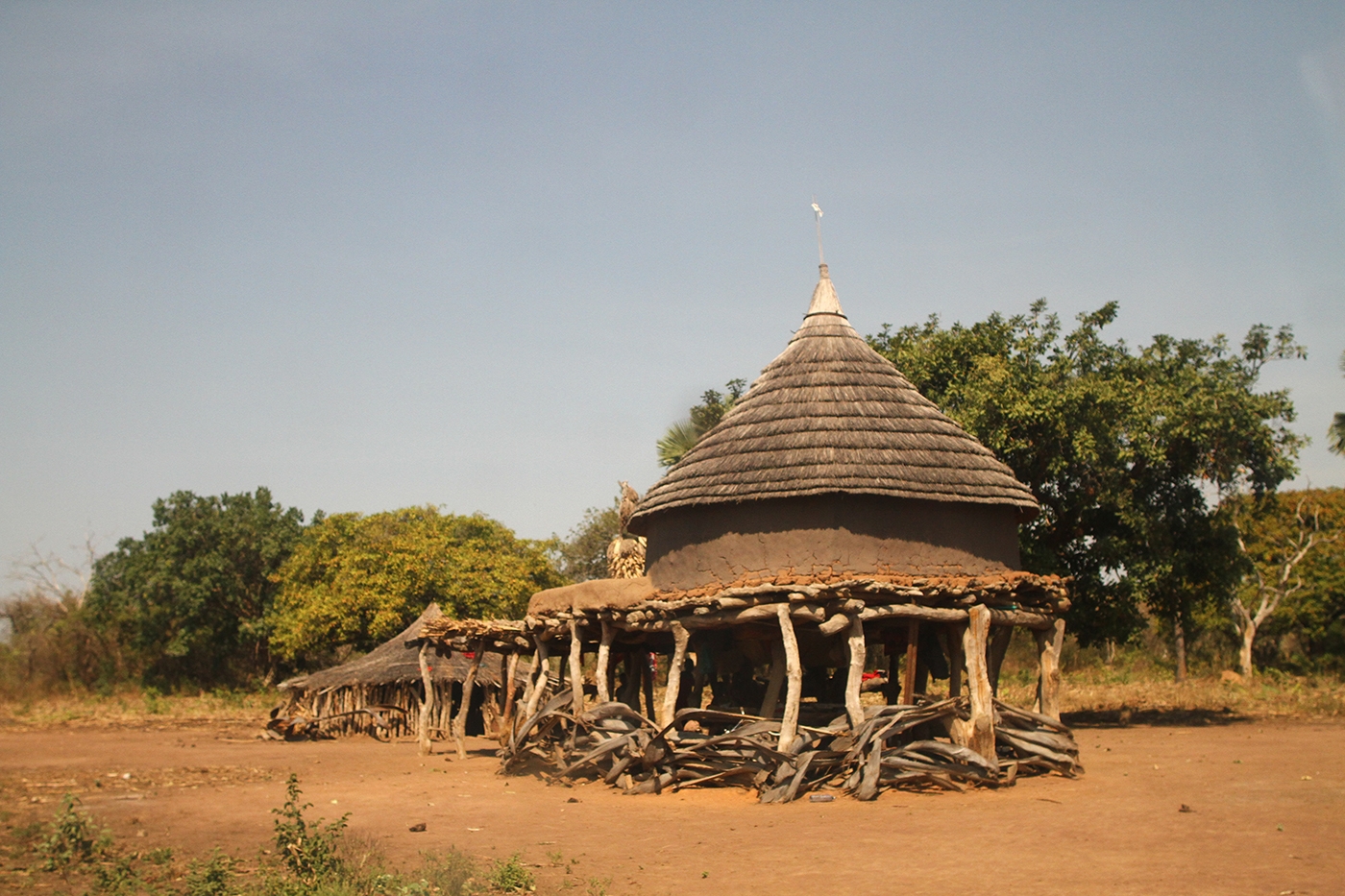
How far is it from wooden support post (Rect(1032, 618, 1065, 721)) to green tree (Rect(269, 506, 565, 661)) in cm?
1807

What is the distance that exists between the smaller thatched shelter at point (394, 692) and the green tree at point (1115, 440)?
36.1ft

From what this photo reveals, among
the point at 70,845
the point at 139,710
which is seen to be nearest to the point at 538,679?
the point at 70,845

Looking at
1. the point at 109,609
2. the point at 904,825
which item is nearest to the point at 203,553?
the point at 109,609

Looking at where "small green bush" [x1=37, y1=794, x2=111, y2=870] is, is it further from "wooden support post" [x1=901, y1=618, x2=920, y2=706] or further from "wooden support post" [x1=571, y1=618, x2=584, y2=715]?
"wooden support post" [x1=901, y1=618, x2=920, y2=706]

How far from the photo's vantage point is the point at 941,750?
11969 mm

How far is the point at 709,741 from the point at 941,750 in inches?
99.7

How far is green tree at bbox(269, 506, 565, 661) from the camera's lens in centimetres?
2925

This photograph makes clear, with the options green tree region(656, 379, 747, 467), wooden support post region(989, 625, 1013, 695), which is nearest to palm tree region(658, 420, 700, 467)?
green tree region(656, 379, 747, 467)

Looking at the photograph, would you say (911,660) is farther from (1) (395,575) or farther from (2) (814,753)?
(1) (395,575)

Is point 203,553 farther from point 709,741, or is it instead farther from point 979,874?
point 979,874

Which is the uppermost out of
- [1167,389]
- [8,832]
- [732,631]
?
[1167,389]

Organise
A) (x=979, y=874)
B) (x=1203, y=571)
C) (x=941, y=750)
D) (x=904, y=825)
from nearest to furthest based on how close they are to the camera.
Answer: (x=979, y=874) → (x=904, y=825) → (x=941, y=750) → (x=1203, y=571)

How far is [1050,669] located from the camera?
13820mm

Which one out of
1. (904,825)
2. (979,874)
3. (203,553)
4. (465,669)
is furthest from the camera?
(203,553)
